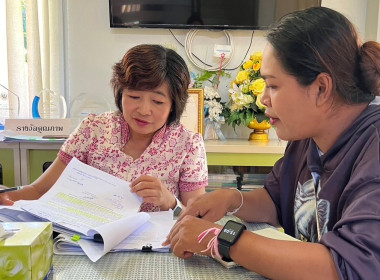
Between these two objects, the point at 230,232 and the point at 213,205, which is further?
the point at 213,205

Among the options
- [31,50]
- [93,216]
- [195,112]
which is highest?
[31,50]

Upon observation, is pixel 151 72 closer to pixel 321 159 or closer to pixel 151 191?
pixel 151 191

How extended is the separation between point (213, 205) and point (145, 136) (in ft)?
1.57

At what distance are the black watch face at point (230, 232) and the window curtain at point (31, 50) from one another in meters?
1.87

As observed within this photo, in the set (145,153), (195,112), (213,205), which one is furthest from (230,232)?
(195,112)

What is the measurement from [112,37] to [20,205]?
1673 mm

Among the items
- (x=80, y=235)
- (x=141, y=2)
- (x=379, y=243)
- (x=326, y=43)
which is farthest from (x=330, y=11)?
(x=141, y=2)

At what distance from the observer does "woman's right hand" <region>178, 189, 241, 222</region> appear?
Result: 0.87 metres

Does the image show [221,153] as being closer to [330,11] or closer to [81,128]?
[81,128]

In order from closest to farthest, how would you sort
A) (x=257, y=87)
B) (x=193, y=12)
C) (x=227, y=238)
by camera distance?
(x=227, y=238) → (x=257, y=87) → (x=193, y=12)

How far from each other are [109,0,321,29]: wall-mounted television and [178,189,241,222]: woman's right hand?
159 centimetres

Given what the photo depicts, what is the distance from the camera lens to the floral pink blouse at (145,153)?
1.22 metres

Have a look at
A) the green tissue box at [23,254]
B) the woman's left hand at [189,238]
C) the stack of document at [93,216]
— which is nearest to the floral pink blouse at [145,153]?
the stack of document at [93,216]

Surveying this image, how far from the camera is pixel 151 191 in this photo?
0.98m
